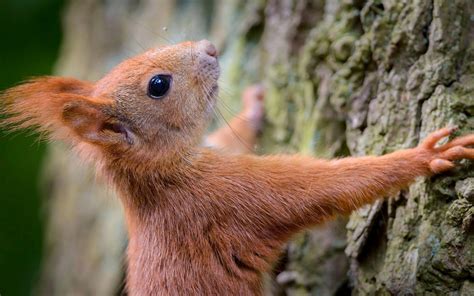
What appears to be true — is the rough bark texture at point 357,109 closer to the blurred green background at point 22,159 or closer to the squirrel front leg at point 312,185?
the squirrel front leg at point 312,185

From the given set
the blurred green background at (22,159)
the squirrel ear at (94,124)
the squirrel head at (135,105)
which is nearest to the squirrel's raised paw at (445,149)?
the squirrel head at (135,105)

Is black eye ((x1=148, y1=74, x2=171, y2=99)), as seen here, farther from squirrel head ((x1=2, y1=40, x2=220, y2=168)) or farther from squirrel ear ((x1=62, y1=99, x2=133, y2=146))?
squirrel ear ((x1=62, y1=99, x2=133, y2=146))

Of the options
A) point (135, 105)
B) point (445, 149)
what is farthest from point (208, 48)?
point (445, 149)

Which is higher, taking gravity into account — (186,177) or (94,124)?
(94,124)

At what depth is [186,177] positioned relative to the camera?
2.64m

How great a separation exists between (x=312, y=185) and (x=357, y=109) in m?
0.48

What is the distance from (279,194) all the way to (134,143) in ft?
2.13

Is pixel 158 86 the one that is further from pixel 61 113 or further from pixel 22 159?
pixel 22 159

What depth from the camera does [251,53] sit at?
13.1 feet

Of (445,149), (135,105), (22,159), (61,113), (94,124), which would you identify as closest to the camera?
(445,149)

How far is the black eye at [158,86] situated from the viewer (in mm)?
2729

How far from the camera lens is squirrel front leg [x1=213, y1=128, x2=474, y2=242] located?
93.0 inches

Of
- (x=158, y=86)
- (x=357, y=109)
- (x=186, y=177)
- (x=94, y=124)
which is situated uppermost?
(x=357, y=109)

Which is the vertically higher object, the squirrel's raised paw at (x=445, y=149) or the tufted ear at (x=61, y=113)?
the squirrel's raised paw at (x=445, y=149)
